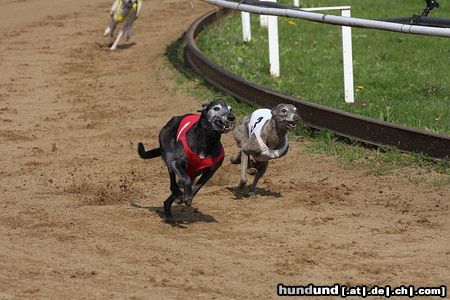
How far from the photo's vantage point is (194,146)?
6922 millimetres

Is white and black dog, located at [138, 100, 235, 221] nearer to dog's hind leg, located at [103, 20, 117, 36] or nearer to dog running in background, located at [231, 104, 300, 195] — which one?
dog running in background, located at [231, 104, 300, 195]

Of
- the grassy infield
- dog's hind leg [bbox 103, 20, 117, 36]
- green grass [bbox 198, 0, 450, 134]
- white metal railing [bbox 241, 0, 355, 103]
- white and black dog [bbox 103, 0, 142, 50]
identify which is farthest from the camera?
dog's hind leg [bbox 103, 20, 117, 36]

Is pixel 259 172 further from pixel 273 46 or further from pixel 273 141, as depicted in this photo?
pixel 273 46

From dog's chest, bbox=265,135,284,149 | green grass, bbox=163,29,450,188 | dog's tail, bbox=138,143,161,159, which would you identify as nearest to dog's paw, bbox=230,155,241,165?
dog's chest, bbox=265,135,284,149

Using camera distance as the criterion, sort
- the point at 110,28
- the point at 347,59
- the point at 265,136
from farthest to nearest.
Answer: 1. the point at 110,28
2. the point at 347,59
3. the point at 265,136

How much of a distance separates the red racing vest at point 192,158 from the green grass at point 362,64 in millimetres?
3149

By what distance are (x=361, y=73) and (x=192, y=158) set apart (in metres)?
6.51

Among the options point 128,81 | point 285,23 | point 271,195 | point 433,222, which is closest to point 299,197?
point 271,195

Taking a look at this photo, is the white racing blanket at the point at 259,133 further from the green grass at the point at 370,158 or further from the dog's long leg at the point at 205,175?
the green grass at the point at 370,158

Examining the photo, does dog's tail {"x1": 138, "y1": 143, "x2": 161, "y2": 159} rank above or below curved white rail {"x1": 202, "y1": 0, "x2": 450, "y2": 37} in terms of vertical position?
below

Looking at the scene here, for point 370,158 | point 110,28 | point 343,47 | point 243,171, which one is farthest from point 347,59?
point 110,28

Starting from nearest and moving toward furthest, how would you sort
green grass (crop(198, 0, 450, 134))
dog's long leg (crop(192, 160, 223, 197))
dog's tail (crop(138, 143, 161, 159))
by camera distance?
dog's long leg (crop(192, 160, 223, 197)), dog's tail (crop(138, 143, 161, 159)), green grass (crop(198, 0, 450, 134))

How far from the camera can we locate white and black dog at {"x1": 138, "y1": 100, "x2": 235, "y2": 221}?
267 inches

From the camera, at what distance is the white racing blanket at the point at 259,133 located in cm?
771
